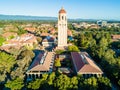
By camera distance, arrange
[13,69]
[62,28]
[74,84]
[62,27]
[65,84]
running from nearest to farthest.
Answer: [65,84]
[74,84]
[13,69]
[62,27]
[62,28]

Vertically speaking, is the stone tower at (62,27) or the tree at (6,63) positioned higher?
the stone tower at (62,27)

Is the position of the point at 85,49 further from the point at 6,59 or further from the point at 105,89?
the point at 105,89

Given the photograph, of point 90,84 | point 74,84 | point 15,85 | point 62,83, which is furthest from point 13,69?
point 90,84

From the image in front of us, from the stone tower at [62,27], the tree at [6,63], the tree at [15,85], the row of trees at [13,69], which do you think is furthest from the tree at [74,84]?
the stone tower at [62,27]

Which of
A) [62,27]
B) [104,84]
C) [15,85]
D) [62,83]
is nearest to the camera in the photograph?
[62,83]

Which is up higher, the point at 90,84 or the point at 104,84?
the point at 90,84

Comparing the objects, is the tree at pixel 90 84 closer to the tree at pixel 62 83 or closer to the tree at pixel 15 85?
the tree at pixel 62 83

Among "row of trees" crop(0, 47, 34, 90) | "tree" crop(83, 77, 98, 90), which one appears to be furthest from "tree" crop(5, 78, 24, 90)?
"tree" crop(83, 77, 98, 90)

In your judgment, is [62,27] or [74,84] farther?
[62,27]

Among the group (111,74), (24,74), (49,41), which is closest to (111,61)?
(111,74)

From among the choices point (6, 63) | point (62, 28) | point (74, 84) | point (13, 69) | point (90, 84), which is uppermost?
point (62, 28)

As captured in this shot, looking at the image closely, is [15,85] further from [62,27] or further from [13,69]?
[62,27]
